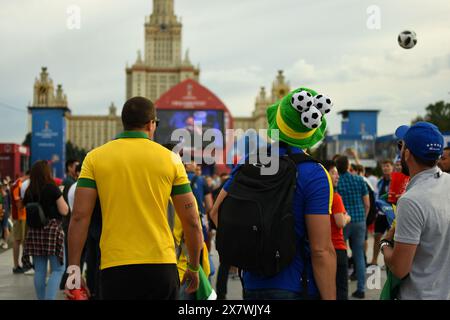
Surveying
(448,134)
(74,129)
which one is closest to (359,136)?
(448,134)

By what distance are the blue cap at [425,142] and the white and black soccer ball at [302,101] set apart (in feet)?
1.56

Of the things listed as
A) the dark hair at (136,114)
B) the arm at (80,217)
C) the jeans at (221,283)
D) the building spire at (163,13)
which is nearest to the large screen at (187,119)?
the jeans at (221,283)

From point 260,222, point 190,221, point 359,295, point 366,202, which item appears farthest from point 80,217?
point 366,202

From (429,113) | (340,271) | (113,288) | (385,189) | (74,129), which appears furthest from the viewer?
(74,129)

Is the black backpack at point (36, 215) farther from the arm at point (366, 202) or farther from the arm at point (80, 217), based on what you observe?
the arm at point (366, 202)

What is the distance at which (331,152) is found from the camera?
1388 inches

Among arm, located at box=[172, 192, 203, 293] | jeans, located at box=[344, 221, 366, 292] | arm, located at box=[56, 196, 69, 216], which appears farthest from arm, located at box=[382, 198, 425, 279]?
jeans, located at box=[344, 221, 366, 292]

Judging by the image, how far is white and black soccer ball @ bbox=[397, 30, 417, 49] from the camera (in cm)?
549

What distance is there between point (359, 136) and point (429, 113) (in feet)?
97.9

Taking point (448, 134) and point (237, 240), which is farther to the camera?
point (448, 134)

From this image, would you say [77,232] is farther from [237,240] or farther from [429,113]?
[429,113]

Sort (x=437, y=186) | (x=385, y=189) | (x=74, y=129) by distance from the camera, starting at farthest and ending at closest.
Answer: (x=74, y=129), (x=385, y=189), (x=437, y=186)

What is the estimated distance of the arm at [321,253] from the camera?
2.89 metres

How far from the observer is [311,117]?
2982 mm
